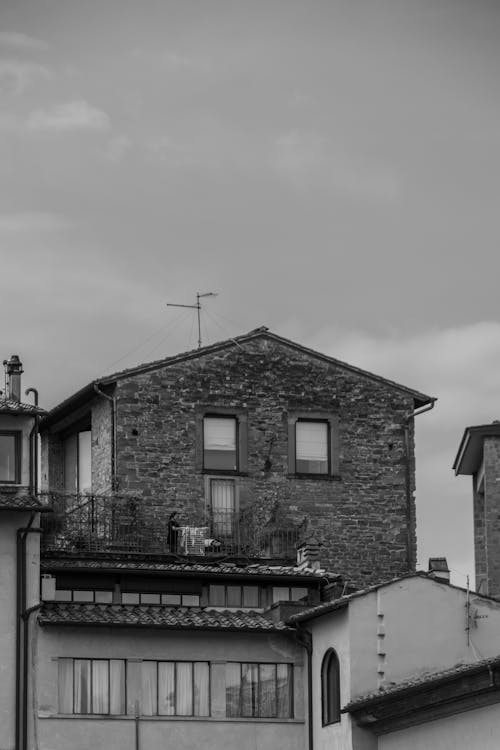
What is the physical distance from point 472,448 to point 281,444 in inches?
228

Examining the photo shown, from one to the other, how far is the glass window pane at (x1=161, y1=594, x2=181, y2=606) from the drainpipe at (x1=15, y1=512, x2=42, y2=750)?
4.67m

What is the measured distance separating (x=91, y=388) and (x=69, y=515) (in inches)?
158

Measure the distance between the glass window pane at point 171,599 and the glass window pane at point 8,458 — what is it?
5.22m

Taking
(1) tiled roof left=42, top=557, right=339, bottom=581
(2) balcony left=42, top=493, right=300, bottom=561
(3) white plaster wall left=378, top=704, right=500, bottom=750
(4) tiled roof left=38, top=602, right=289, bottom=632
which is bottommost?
A: (3) white plaster wall left=378, top=704, right=500, bottom=750

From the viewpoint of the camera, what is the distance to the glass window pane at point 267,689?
57.1 meters

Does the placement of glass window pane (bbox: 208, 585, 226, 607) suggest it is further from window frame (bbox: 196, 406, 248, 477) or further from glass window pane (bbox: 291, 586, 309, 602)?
window frame (bbox: 196, 406, 248, 477)

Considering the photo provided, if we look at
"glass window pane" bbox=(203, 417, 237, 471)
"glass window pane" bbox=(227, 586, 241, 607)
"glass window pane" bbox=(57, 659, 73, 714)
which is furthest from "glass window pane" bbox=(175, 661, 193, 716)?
"glass window pane" bbox=(203, 417, 237, 471)

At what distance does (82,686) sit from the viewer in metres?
56.1

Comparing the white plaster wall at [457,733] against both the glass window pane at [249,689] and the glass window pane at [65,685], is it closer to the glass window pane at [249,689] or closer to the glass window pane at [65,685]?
the glass window pane at [249,689]

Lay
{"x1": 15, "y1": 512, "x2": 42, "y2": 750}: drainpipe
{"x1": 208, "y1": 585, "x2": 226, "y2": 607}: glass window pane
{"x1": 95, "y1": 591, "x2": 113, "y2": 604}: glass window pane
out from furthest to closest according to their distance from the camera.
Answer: {"x1": 208, "y1": 585, "x2": 226, "y2": 607}: glass window pane < {"x1": 95, "y1": 591, "x2": 113, "y2": 604}: glass window pane < {"x1": 15, "y1": 512, "x2": 42, "y2": 750}: drainpipe

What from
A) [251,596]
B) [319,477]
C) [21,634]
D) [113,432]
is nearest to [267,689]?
[251,596]

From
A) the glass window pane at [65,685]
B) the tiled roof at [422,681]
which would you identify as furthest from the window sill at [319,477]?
the tiled roof at [422,681]

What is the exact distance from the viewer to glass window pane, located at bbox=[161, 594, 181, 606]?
59938 millimetres

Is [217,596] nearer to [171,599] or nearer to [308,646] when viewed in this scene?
[171,599]
